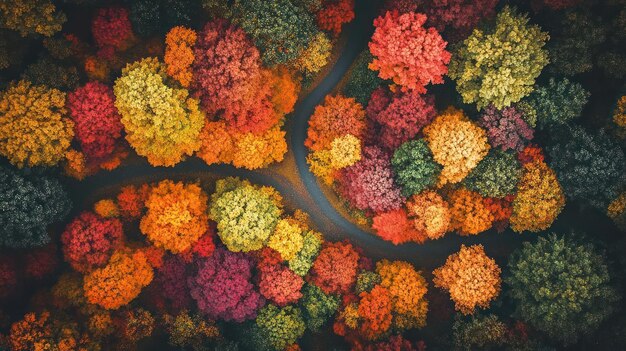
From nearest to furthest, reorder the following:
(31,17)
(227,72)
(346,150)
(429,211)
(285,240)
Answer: (31,17)
(227,72)
(429,211)
(346,150)
(285,240)

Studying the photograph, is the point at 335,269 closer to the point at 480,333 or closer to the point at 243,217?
the point at 243,217

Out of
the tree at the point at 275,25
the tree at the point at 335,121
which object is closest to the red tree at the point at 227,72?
the tree at the point at 275,25

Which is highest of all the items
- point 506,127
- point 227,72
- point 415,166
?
point 506,127

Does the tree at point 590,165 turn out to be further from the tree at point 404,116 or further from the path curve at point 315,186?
the tree at point 404,116

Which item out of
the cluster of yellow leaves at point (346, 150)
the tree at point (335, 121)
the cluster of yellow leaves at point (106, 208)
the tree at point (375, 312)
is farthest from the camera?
the cluster of yellow leaves at point (106, 208)

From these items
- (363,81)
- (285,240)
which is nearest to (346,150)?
(363,81)

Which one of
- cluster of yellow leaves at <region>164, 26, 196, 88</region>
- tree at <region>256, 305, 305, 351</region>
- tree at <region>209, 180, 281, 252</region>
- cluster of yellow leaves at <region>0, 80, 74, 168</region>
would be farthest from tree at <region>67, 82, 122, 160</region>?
tree at <region>256, 305, 305, 351</region>
